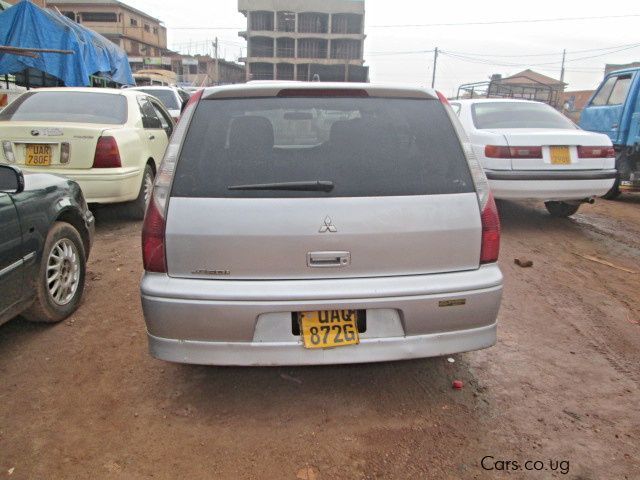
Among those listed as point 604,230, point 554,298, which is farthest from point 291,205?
point 604,230

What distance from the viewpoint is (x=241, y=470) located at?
6.93 ft

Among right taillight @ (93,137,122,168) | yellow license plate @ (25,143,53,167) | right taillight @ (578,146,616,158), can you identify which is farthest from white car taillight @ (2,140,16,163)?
right taillight @ (578,146,616,158)

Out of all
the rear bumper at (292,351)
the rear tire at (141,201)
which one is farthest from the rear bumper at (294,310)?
the rear tire at (141,201)

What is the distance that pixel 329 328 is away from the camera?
2.29 metres

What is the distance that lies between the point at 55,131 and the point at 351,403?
4233 millimetres

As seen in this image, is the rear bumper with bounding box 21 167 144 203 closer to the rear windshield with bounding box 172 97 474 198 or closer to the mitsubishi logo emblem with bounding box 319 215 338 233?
the rear windshield with bounding box 172 97 474 198

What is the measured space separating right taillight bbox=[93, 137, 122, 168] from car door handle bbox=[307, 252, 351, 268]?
3797 mm

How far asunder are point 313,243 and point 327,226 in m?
0.10

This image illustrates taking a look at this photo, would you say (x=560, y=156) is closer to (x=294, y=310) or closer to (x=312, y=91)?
(x=312, y=91)

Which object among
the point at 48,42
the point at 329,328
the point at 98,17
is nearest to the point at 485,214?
the point at 329,328

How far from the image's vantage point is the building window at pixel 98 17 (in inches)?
2255

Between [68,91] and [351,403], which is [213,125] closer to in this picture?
[351,403]

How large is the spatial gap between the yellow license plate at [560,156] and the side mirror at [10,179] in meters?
5.28

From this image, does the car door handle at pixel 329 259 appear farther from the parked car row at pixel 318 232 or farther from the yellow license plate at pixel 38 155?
the yellow license plate at pixel 38 155
